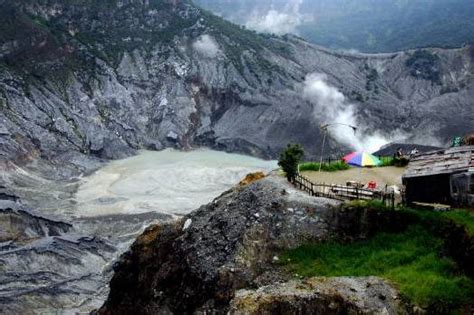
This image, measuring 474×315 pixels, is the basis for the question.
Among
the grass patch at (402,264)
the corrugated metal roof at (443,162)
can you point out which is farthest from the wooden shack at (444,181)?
the grass patch at (402,264)

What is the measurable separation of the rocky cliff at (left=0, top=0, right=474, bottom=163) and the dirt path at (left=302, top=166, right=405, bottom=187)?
225 ft

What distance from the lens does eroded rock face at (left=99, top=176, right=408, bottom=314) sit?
80.5ft

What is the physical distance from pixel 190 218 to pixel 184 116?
9444 cm

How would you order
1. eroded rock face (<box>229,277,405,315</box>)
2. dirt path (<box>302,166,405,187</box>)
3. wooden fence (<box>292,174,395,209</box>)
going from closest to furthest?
eroded rock face (<box>229,277,405,315</box>) < wooden fence (<box>292,174,395,209</box>) < dirt path (<box>302,166,405,187</box>)

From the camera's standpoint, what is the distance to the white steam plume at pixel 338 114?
10756 centimetres

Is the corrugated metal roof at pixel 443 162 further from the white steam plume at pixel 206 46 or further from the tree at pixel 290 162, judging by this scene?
the white steam plume at pixel 206 46

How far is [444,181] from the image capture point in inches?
992

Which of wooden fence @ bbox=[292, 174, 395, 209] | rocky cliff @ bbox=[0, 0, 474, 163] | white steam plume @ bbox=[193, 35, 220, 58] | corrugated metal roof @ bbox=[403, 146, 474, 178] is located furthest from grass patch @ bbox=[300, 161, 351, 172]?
white steam plume @ bbox=[193, 35, 220, 58]

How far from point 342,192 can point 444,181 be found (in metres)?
4.86

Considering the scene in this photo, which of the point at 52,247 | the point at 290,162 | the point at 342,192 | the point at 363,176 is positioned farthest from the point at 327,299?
the point at 52,247

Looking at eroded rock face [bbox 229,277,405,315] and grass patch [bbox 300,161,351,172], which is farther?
grass patch [bbox 300,161,351,172]

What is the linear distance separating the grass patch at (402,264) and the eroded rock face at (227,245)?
772 millimetres

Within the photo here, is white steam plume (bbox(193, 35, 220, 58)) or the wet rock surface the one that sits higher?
white steam plume (bbox(193, 35, 220, 58))

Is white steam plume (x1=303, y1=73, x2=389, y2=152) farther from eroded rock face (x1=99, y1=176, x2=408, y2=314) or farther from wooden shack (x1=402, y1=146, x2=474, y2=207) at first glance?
wooden shack (x1=402, y1=146, x2=474, y2=207)
